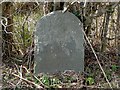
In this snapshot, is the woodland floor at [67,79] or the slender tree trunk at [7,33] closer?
the woodland floor at [67,79]

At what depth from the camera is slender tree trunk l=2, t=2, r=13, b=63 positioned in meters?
2.39

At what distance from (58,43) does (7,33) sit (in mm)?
485

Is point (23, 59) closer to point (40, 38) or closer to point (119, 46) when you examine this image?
point (40, 38)

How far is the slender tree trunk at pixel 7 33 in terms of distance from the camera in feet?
7.86

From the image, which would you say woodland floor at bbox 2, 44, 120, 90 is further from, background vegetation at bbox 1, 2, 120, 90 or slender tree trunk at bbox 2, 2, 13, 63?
slender tree trunk at bbox 2, 2, 13, 63

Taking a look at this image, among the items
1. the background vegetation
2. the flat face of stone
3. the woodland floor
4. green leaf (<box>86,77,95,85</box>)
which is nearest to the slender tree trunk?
the background vegetation

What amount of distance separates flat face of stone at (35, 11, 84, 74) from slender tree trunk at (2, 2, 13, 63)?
1.17 ft

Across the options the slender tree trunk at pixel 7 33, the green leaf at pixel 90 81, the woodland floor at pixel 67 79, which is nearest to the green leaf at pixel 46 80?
the woodland floor at pixel 67 79

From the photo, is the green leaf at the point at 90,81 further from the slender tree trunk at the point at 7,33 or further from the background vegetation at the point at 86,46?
the slender tree trunk at the point at 7,33

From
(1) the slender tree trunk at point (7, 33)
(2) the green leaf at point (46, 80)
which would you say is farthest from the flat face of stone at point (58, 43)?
(1) the slender tree trunk at point (7, 33)

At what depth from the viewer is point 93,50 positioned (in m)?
2.30

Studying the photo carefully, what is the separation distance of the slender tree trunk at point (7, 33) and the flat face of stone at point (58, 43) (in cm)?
36

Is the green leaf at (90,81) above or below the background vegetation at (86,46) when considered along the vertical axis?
below

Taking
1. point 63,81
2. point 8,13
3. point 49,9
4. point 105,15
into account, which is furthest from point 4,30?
point 105,15
